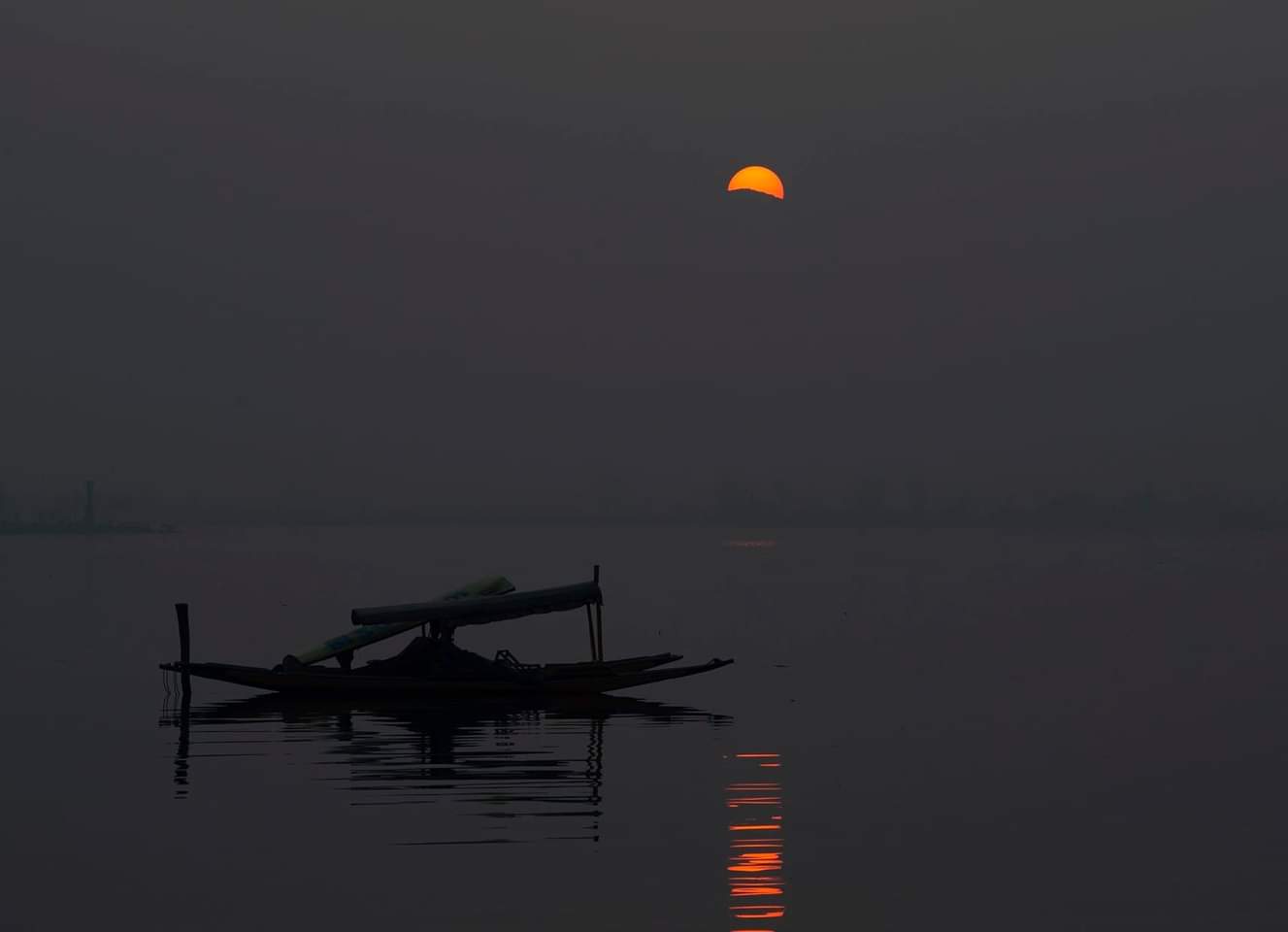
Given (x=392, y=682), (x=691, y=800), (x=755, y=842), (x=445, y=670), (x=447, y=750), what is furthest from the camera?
(x=445, y=670)

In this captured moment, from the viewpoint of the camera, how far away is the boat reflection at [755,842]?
23.5 m

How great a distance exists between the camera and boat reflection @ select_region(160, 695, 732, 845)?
30469 millimetres

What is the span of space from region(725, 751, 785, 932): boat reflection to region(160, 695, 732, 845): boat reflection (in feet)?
9.61

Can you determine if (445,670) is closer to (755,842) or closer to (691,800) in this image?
(691,800)

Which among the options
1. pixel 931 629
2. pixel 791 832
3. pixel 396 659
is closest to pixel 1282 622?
pixel 931 629

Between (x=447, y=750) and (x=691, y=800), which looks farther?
(x=447, y=750)

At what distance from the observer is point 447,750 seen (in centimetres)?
3891

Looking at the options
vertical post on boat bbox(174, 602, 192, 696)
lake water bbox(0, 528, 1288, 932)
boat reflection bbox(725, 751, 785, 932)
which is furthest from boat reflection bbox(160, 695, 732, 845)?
boat reflection bbox(725, 751, 785, 932)

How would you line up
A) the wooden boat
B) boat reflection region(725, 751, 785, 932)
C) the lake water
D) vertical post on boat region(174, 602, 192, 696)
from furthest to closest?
vertical post on boat region(174, 602, 192, 696)
the wooden boat
the lake water
boat reflection region(725, 751, 785, 932)

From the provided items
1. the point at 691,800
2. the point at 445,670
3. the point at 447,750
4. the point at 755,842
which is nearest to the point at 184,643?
the point at 445,670

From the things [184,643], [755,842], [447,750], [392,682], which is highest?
[184,643]

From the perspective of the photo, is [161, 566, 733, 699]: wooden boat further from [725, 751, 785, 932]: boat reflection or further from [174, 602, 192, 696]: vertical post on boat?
[725, 751, 785, 932]: boat reflection

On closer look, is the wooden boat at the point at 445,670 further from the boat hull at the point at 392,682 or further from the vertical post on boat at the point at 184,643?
the vertical post on boat at the point at 184,643

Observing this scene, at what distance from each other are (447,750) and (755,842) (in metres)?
12.3
